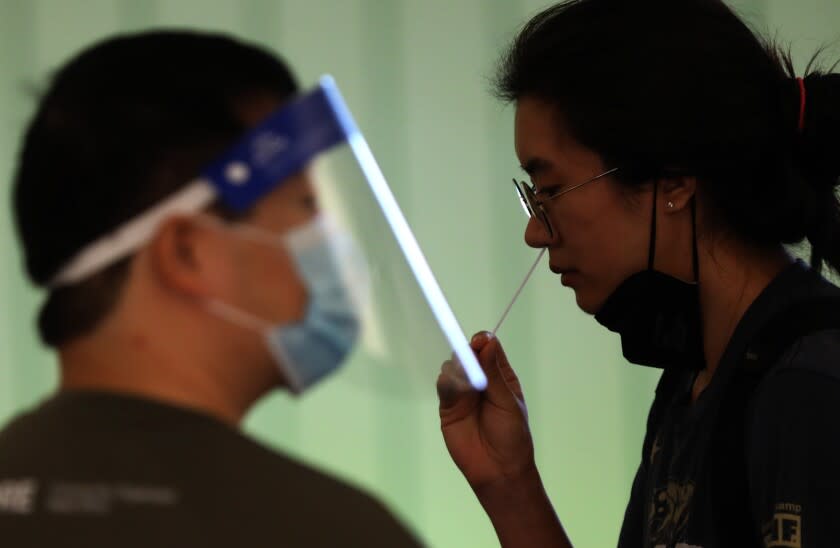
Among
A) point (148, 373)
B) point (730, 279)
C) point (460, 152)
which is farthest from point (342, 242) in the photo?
point (460, 152)

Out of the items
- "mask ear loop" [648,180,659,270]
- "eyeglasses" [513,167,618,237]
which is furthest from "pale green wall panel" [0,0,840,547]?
"mask ear loop" [648,180,659,270]

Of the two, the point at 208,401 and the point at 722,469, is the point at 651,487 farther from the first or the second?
the point at 208,401

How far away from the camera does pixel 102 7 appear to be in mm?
2205

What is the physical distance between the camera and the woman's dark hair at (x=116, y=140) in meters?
0.73

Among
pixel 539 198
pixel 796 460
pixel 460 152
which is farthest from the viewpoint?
pixel 460 152

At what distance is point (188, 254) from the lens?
0.74 metres

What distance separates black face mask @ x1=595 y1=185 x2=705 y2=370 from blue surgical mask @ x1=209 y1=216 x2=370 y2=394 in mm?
655

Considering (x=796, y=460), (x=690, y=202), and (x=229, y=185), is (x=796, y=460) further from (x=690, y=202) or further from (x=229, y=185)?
(x=229, y=185)

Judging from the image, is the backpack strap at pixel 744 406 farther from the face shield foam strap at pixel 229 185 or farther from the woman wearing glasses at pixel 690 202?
the face shield foam strap at pixel 229 185

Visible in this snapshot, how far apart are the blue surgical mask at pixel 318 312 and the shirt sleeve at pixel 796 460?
562 mm

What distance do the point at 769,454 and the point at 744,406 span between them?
8 cm

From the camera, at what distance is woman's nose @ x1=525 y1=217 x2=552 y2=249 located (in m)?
1.41

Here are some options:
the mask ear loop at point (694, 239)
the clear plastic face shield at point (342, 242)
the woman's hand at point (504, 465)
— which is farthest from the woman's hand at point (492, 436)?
the clear plastic face shield at point (342, 242)

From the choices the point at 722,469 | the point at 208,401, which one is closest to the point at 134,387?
the point at 208,401
